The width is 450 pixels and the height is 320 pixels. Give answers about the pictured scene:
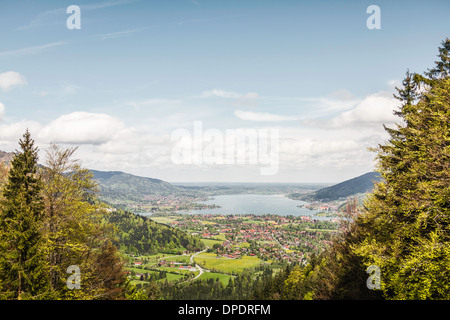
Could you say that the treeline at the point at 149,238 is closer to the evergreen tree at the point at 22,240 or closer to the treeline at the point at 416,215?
the evergreen tree at the point at 22,240

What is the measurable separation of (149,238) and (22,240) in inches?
6109

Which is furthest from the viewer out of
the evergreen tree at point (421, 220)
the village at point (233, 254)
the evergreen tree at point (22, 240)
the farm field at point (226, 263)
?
the farm field at point (226, 263)

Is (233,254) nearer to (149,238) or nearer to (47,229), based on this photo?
(149,238)

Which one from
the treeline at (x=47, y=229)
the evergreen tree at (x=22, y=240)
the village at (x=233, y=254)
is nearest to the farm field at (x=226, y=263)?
the village at (x=233, y=254)

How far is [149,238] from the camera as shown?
155m

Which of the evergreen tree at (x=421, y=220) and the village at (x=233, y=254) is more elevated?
the evergreen tree at (x=421, y=220)

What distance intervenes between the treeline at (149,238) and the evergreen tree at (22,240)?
14051 cm

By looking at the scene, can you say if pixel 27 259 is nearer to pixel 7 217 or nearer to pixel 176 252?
pixel 7 217

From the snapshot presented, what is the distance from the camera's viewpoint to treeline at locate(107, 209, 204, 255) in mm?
146625

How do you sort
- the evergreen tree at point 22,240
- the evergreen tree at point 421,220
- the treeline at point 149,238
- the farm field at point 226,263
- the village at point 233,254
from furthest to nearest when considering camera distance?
the treeline at point 149,238 → the farm field at point 226,263 → the village at point 233,254 → the evergreen tree at point 22,240 → the evergreen tree at point 421,220

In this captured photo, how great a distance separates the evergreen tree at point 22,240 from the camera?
11398mm

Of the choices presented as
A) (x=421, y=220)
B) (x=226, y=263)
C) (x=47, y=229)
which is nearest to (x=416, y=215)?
(x=421, y=220)
